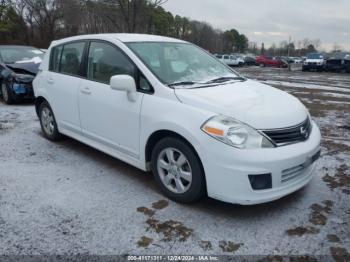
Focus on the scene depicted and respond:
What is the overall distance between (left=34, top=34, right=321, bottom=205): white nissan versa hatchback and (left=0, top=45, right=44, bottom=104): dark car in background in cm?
386

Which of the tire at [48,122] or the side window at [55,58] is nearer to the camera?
the side window at [55,58]

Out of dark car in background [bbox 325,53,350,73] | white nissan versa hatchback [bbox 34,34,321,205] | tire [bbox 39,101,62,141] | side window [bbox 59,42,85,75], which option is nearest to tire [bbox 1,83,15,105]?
tire [bbox 39,101,62,141]

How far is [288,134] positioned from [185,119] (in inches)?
37.7

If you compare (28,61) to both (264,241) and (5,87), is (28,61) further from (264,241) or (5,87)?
(264,241)

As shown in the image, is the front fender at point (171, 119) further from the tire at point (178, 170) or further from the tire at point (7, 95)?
the tire at point (7, 95)

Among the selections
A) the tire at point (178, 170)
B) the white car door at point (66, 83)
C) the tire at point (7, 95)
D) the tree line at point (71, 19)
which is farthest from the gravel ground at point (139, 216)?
the tree line at point (71, 19)

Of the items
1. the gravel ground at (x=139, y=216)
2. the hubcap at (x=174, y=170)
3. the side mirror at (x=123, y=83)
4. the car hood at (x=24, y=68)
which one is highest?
the car hood at (x=24, y=68)

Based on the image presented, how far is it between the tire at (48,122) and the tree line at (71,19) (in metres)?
10.8

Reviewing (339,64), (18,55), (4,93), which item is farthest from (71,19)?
(4,93)

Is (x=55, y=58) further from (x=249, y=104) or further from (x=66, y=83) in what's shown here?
(x=249, y=104)

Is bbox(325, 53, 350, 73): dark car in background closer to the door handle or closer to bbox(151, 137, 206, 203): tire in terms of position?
the door handle

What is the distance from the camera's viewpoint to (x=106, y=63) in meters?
4.10

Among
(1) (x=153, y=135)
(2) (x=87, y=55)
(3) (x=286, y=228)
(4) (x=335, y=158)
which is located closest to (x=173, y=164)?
(1) (x=153, y=135)

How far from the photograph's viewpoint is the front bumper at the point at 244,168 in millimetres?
2871
